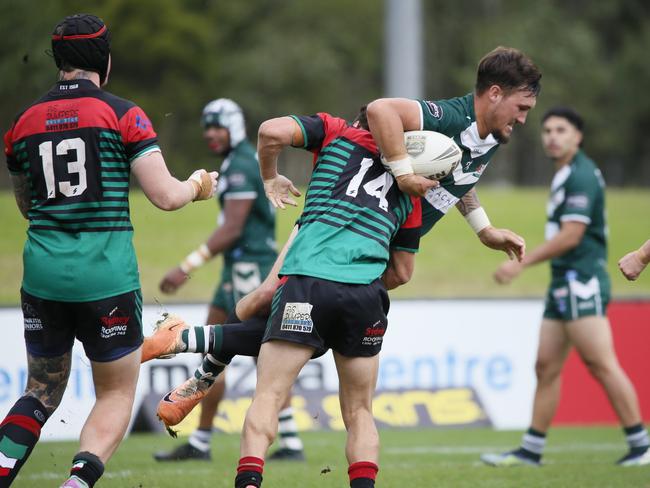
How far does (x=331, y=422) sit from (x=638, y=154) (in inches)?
1513

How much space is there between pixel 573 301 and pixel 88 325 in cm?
430

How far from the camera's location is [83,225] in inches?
189

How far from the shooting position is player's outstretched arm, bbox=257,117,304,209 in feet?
16.4

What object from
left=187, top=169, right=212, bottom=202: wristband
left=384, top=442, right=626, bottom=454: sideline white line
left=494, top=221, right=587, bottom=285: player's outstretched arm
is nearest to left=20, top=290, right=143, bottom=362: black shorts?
left=187, top=169, right=212, bottom=202: wristband

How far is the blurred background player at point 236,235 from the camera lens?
8.02m

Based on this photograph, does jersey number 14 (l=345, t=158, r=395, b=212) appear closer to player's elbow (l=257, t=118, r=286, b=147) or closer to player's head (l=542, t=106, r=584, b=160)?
player's elbow (l=257, t=118, r=286, b=147)

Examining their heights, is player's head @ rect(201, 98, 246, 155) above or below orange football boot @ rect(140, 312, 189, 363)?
above

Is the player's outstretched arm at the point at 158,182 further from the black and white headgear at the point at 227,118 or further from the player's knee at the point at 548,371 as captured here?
the player's knee at the point at 548,371

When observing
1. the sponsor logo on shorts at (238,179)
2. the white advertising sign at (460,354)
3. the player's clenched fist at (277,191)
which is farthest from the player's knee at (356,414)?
the white advertising sign at (460,354)

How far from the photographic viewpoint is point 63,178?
476 cm

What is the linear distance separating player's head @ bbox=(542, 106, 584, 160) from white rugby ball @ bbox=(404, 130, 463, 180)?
3.50 metres

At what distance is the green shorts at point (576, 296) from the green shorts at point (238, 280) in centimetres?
221

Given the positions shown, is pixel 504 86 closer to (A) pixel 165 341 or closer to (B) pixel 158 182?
(B) pixel 158 182

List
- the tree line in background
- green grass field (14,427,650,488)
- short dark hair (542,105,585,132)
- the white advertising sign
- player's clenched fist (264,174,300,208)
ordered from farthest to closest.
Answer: the tree line in background
the white advertising sign
short dark hair (542,105,585,132)
green grass field (14,427,650,488)
player's clenched fist (264,174,300,208)
